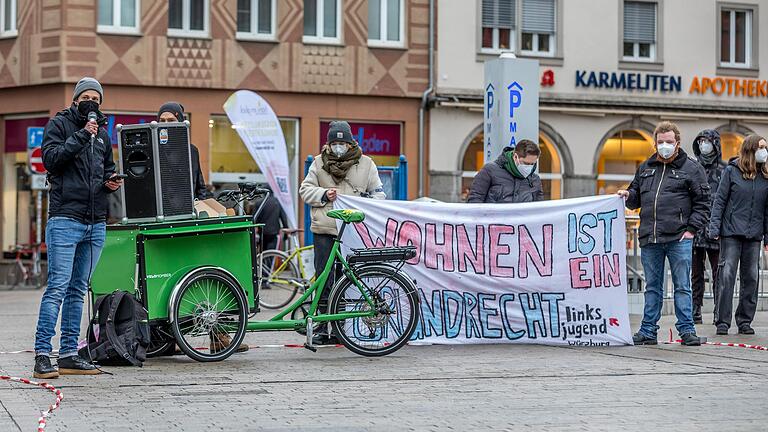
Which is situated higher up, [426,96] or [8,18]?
[8,18]

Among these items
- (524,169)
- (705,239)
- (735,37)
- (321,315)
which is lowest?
(321,315)

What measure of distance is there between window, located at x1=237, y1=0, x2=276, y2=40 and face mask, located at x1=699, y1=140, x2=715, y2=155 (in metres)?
16.3

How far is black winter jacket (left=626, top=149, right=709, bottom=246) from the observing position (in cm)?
1234

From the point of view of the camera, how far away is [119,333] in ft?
34.3

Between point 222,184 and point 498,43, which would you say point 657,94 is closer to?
point 498,43

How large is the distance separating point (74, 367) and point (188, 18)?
20.4 m

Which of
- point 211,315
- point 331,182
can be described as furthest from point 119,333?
point 331,182

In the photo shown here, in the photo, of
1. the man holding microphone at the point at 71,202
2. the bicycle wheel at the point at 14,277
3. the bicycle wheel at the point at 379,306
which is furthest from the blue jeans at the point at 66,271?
the bicycle wheel at the point at 14,277

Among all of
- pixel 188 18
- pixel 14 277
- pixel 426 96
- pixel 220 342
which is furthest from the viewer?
pixel 426 96

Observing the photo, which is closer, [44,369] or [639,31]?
[44,369]

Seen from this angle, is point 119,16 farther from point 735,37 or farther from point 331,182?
point 331,182

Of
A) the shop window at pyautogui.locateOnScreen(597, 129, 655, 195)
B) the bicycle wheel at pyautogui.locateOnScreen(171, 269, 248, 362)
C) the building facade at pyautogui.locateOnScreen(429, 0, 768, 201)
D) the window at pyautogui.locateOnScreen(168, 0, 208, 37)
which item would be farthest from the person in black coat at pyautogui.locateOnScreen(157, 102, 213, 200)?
the shop window at pyautogui.locateOnScreen(597, 129, 655, 195)

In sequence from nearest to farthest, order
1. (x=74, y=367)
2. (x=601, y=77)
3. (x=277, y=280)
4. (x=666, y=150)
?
1. (x=74, y=367)
2. (x=666, y=150)
3. (x=277, y=280)
4. (x=601, y=77)

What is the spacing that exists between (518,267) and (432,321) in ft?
3.00
